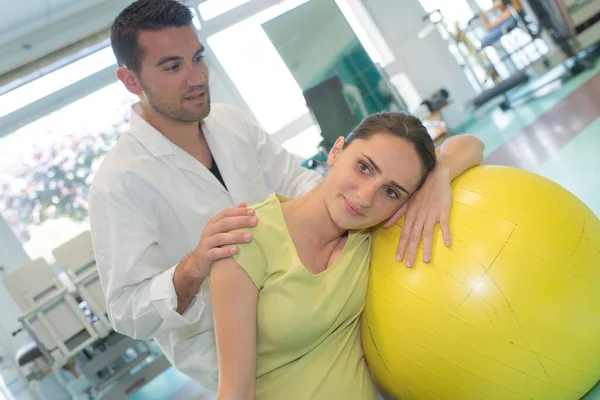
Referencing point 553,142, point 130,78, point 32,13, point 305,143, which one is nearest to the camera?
point 130,78

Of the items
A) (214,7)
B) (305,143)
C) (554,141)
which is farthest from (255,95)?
(554,141)

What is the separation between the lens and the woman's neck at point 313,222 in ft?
4.46

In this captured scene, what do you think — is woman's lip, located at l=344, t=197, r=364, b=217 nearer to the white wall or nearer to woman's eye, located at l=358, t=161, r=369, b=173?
woman's eye, located at l=358, t=161, r=369, b=173

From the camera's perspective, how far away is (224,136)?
75.4 inches

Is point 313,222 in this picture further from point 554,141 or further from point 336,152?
point 554,141

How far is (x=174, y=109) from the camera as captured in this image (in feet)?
5.57

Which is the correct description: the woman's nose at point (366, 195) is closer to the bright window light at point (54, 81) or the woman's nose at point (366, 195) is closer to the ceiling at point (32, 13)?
the ceiling at point (32, 13)

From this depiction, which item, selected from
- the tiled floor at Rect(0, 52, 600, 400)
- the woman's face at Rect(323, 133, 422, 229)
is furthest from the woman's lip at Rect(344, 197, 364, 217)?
the tiled floor at Rect(0, 52, 600, 400)

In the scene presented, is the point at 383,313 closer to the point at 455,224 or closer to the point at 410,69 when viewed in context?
the point at 455,224

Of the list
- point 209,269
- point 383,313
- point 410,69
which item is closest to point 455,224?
point 383,313

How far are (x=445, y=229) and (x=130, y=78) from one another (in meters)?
1.23

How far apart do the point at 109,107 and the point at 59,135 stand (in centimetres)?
73

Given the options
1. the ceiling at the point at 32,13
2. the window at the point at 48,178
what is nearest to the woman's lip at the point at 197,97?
the ceiling at the point at 32,13

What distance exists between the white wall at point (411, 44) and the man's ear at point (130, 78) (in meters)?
6.69
